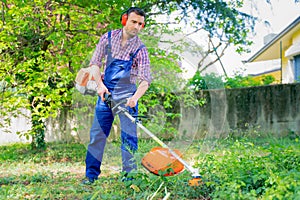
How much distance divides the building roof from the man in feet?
27.9

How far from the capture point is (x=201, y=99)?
373cm

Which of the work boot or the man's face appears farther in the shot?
the work boot

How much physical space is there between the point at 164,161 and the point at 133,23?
116 cm

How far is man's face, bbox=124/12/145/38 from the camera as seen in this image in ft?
11.9

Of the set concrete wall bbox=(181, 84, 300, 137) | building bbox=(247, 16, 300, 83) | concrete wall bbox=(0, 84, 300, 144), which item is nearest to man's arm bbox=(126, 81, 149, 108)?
concrete wall bbox=(0, 84, 300, 144)

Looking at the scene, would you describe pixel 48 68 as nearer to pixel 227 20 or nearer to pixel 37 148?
pixel 37 148

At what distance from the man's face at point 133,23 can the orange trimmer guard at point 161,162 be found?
3.24 feet

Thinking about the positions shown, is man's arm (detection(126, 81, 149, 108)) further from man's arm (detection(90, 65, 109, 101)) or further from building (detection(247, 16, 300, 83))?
building (detection(247, 16, 300, 83))

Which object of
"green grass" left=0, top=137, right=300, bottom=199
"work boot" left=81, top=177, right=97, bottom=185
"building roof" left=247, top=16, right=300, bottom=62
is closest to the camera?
"green grass" left=0, top=137, right=300, bottom=199

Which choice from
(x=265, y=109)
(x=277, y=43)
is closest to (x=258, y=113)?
(x=265, y=109)

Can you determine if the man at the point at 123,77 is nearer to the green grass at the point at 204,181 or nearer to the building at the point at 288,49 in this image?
the green grass at the point at 204,181

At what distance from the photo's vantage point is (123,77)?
11.6 ft

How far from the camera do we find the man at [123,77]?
139 inches

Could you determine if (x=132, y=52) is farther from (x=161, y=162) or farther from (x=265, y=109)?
(x=265, y=109)
